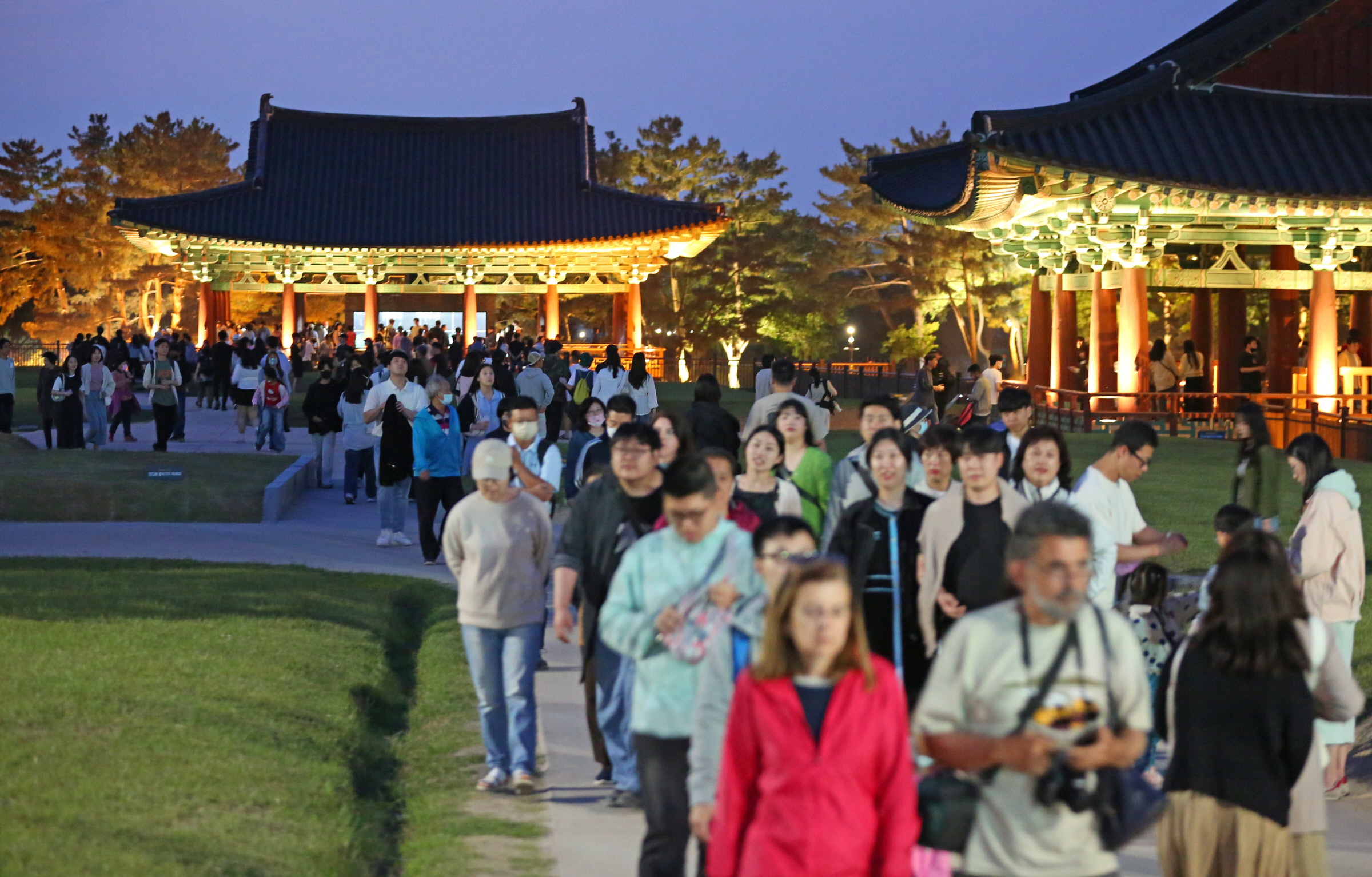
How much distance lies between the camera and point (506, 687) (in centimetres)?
695

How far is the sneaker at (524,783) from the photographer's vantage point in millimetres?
7004

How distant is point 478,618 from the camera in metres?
6.82

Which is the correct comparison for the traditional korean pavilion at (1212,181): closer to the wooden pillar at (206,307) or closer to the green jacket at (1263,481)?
the green jacket at (1263,481)

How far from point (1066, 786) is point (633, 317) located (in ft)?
122

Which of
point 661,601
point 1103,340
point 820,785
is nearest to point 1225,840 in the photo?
point 820,785

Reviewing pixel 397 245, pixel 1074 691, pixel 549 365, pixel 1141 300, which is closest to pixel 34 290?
pixel 397 245

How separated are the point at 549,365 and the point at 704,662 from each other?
1750cm

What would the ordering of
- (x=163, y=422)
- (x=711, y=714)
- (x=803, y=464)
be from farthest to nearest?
(x=163, y=422)
(x=803, y=464)
(x=711, y=714)

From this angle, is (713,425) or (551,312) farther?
(551,312)

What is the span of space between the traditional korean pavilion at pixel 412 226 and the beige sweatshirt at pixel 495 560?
31.6m

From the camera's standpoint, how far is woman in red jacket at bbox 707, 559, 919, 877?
144 inches

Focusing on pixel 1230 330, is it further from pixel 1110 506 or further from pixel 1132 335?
pixel 1110 506

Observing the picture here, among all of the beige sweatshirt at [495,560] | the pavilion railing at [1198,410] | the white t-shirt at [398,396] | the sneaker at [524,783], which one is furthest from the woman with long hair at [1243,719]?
the pavilion railing at [1198,410]

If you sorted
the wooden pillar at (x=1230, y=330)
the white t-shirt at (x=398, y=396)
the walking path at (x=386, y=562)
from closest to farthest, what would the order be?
the walking path at (x=386, y=562), the white t-shirt at (x=398, y=396), the wooden pillar at (x=1230, y=330)
